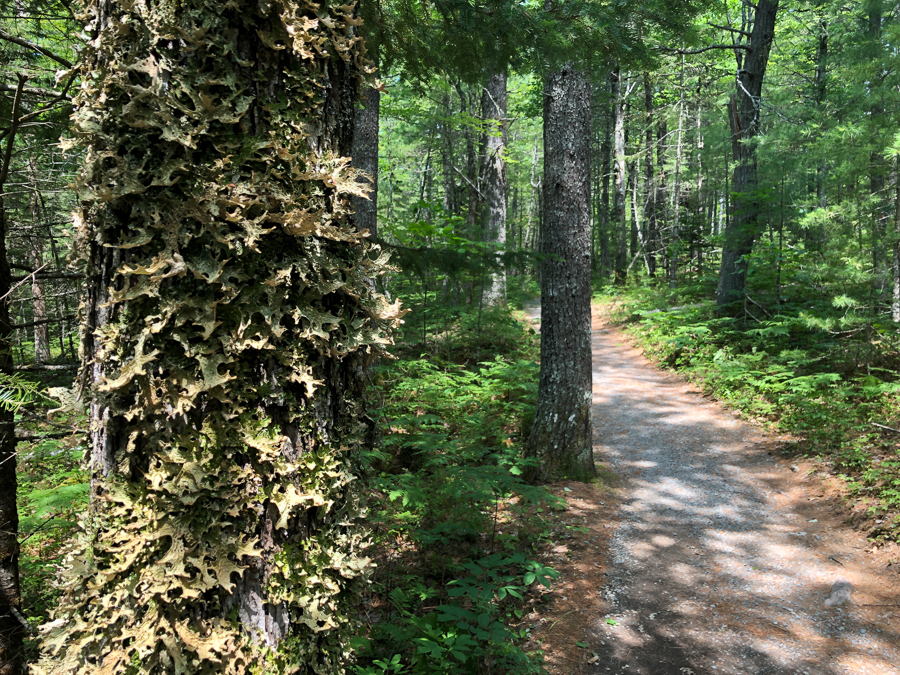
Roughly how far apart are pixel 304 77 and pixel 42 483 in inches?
238

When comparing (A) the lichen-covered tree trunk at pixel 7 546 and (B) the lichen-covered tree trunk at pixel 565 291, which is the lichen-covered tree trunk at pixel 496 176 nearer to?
(B) the lichen-covered tree trunk at pixel 565 291

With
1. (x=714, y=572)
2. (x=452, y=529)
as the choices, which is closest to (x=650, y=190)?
(x=714, y=572)

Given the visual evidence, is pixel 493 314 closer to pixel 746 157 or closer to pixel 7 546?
pixel 746 157

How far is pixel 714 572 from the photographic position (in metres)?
4.46

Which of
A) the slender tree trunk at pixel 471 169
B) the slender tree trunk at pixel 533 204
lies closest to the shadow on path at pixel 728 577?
the slender tree trunk at pixel 471 169

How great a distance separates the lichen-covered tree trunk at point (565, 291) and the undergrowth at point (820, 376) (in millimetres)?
2950

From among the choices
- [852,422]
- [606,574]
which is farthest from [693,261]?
[606,574]

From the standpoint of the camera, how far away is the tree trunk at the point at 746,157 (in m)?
10.9

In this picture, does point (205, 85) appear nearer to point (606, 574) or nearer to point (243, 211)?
point (243, 211)

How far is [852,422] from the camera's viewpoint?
6.62 meters

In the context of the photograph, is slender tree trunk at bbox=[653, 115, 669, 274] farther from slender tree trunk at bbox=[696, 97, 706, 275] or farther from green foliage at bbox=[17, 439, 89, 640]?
green foliage at bbox=[17, 439, 89, 640]

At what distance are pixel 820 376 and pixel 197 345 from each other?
874 cm

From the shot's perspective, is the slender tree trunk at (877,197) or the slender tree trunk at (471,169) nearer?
the slender tree trunk at (877,197)

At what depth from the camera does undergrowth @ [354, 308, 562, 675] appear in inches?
114
